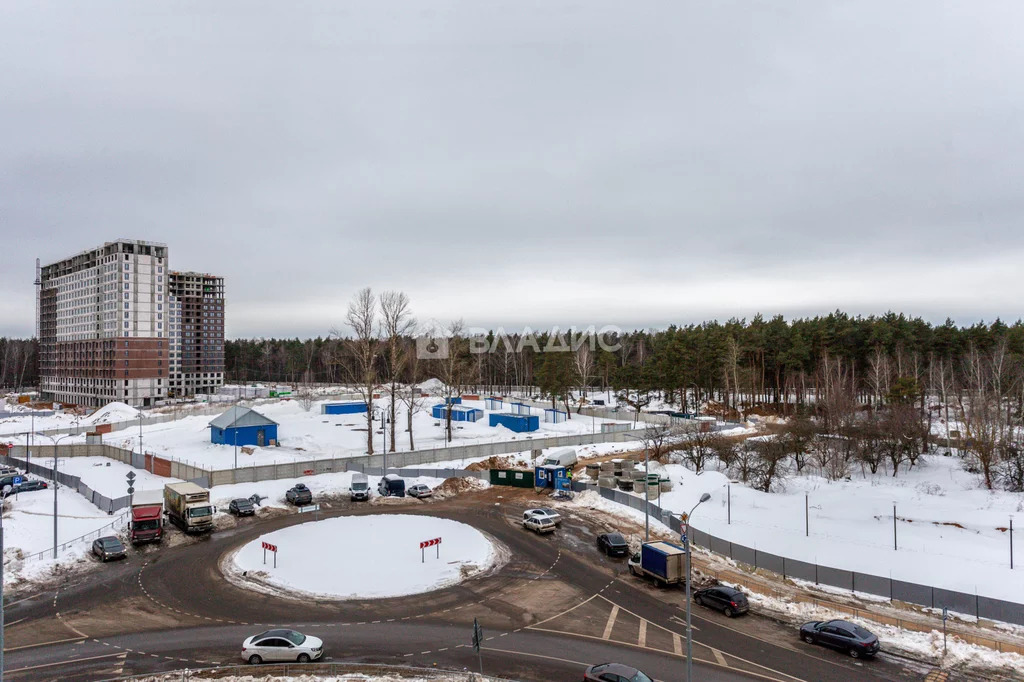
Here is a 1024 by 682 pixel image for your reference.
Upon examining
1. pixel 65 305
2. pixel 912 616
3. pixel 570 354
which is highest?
pixel 65 305

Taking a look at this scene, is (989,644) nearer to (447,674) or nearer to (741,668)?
(741,668)

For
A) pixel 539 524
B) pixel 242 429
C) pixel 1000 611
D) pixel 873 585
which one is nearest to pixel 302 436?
pixel 242 429

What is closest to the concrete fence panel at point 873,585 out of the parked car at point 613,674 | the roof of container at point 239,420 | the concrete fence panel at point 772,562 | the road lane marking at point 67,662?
the concrete fence panel at point 772,562

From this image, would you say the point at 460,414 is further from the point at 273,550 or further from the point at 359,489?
the point at 273,550

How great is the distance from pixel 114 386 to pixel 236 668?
380 feet

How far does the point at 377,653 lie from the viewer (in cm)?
2047

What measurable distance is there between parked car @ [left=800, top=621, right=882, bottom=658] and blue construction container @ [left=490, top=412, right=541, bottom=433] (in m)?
51.6

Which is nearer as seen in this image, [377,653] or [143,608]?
[377,653]

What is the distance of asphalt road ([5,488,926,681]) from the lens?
19625 millimetres

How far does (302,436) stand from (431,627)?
48.2m

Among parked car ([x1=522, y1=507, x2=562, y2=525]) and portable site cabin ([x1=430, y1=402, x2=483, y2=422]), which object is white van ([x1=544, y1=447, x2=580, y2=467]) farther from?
portable site cabin ([x1=430, y1=402, x2=483, y2=422])

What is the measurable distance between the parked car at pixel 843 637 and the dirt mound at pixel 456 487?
29564 mm

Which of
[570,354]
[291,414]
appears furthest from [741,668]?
[570,354]

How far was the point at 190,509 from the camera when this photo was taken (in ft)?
117
